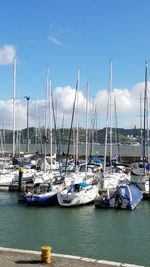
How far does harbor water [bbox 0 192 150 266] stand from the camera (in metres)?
20.3

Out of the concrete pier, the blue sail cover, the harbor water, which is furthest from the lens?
the blue sail cover

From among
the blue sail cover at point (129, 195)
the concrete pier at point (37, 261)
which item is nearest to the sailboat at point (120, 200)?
the blue sail cover at point (129, 195)

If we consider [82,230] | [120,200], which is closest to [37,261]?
[82,230]

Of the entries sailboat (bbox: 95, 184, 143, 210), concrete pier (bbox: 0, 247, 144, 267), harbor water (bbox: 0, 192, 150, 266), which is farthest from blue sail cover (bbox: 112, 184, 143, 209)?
concrete pier (bbox: 0, 247, 144, 267)

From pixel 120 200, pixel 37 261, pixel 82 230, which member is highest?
pixel 37 261

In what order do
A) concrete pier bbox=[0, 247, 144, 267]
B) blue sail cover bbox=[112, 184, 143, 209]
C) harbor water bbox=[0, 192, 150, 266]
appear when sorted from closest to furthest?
concrete pier bbox=[0, 247, 144, 267] < harbor water bbox=[0, 192, 150, 266] < blue sail cover bbox=[112, 184, 143, 209]

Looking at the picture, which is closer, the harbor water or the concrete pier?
the concrete pier

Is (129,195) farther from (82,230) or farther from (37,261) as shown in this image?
(37,261)

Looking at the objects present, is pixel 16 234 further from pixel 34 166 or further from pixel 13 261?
pixel 34 166

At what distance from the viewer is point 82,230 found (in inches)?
997

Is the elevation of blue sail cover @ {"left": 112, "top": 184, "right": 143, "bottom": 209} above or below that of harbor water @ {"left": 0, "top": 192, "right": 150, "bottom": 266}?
above

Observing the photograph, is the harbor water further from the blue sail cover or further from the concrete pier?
the concrete pier

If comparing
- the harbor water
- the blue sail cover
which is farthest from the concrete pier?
the blue sail cover

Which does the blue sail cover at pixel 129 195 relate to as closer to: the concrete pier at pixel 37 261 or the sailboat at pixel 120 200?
the sailboat at pixel 120 200
